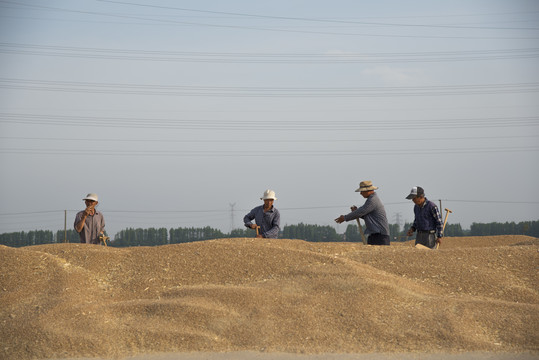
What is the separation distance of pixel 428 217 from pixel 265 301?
180 inches

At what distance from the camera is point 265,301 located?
6.40 metres

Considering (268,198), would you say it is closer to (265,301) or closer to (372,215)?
(372,215)

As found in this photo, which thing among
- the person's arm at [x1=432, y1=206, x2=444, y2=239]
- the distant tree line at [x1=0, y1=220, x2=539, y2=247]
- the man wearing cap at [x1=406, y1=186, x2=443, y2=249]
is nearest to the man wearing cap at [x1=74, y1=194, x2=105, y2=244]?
the man wearing cap at [x1=406, y1=186, x2=443, y2=249]

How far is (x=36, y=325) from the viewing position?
598cm

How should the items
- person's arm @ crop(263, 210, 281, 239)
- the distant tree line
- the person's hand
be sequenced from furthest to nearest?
the distant tree line < person's arm @ crop(263, 210, 281, 239) < the person's hand

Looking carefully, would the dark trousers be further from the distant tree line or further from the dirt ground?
the distant tree line

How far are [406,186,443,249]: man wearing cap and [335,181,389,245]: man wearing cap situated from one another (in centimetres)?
69

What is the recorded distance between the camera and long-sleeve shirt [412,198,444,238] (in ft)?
32.5

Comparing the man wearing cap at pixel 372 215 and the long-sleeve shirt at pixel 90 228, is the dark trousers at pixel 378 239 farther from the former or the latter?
the long-sleeve shirt at pixel 90 228

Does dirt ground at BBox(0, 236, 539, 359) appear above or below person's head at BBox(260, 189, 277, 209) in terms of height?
below

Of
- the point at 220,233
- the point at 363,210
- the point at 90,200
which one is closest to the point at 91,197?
the point at 90,200

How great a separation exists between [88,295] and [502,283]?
507 cm

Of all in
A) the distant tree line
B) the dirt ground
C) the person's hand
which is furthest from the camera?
the distant tree line

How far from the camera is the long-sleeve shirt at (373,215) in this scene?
953cm
